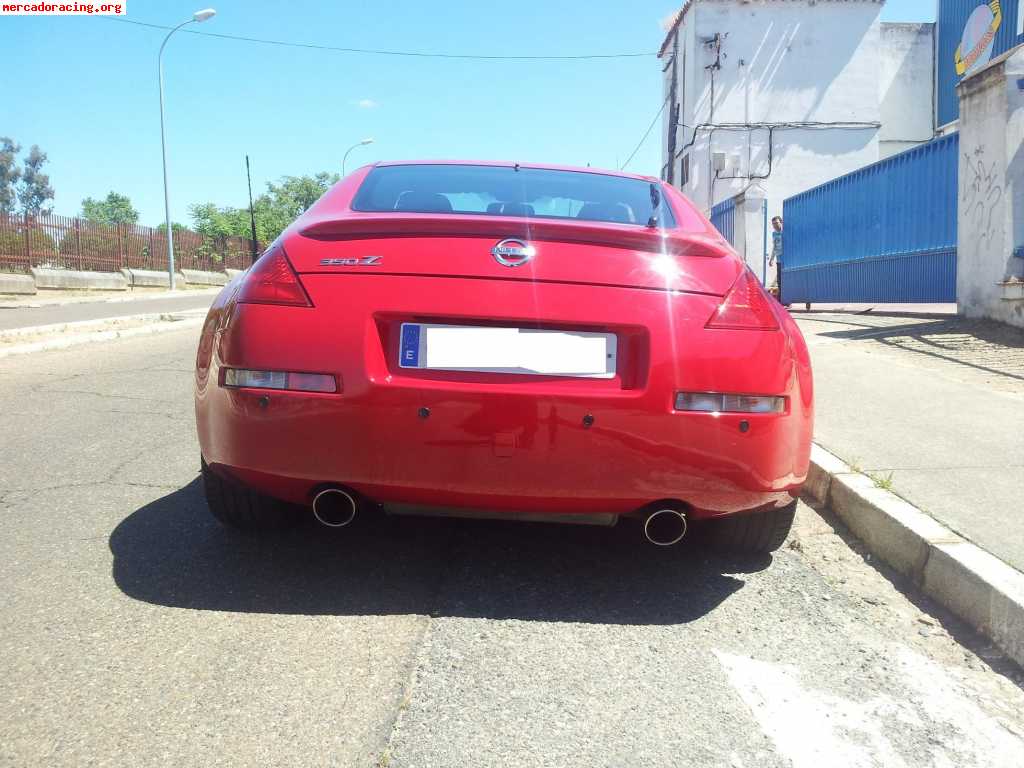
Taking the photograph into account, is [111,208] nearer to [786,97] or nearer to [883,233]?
[786,97]

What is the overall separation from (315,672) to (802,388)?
1.63 meters

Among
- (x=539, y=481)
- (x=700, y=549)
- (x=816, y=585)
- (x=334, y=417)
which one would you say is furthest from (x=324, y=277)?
(x=816, y=585)

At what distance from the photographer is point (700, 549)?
130 inches

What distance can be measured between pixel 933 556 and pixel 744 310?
44.5 inches

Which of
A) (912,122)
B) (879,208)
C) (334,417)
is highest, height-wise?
(912,122)

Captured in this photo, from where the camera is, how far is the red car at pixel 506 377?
2471 mm

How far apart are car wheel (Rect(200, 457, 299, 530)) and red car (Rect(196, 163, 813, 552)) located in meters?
0.27

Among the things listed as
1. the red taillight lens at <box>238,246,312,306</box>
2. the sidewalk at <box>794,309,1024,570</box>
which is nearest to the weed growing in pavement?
the sidewalk at <box>794,309,1024,570</box>

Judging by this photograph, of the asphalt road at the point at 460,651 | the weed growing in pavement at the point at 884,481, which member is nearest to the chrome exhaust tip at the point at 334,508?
the asphalt road at the point at 460,651

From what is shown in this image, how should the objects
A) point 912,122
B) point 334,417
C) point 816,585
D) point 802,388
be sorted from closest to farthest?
point 334,417, point 802,388, point 816,585, point 912,122

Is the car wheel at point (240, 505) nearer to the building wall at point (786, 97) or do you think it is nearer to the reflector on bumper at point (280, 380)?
the reflector on bumper at point (280, 380)

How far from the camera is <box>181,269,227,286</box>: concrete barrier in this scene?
1265 inches

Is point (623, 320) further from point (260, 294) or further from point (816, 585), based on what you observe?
point (816, 585)

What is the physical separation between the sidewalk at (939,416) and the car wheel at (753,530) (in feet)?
2.23
